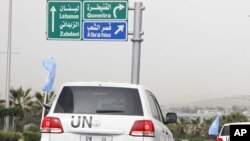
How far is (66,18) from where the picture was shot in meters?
24.0

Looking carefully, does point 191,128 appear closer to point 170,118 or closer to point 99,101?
point 170,118

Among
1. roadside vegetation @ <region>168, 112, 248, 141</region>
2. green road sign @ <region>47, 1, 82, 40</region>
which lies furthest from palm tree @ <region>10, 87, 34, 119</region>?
green road sign @ <region>47, 1, 82, 40</region>

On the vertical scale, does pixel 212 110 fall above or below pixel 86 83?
below

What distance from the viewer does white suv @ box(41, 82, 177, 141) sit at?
35.4 feet

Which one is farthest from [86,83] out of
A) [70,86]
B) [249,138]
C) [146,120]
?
[249,138]

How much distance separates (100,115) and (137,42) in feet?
40.9

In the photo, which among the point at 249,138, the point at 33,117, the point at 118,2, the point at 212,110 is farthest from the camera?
the point at 212,110

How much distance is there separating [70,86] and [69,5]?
513 inches

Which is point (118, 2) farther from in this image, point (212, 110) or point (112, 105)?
point (212, 110)

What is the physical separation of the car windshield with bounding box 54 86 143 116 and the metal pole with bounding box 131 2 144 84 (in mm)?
11961

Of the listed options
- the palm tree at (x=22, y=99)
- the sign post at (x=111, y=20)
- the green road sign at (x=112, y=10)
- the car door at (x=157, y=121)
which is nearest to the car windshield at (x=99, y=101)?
the car door at (x=157, y=121)

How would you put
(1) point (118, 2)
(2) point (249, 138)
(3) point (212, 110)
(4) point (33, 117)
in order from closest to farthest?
(2) point (249, 138) → (1) point (118, 2) → (4) point (33, 117) → (3) point (212, 110)

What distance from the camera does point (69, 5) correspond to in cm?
2397

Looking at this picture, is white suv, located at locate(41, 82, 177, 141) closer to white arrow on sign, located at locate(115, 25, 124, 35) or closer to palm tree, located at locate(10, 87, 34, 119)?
white arrow on sign, located at locate(115, 25, 124, 35)
